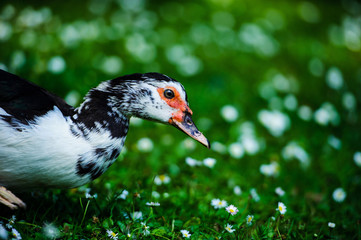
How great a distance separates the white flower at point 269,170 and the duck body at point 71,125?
3.84ft

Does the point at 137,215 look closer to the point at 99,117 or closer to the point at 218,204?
the point at 218,204

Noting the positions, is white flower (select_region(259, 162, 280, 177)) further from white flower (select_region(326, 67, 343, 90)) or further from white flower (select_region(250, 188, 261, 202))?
white flower (select_region(326, 67, 343, 90))

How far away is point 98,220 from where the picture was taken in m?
2.46

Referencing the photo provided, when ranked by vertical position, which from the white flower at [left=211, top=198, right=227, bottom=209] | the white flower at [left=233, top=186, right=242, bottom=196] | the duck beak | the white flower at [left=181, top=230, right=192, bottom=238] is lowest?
the white flower at [left=233, top=186, right=242, bottom=196]

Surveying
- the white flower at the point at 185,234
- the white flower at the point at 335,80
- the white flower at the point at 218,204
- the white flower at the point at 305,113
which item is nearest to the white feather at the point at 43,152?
the white flower at the point at 185,234

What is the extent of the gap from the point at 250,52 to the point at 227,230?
3999mm

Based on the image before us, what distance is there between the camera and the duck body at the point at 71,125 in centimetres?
219

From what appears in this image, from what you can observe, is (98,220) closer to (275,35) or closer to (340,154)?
(340,154)

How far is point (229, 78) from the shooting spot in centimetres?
520

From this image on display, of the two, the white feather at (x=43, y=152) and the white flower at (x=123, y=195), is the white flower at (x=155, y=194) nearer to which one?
the white flower at (x=123, y=195)

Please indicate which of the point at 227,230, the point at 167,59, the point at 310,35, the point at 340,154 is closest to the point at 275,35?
the point at 310,35

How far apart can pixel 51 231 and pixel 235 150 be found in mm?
2029

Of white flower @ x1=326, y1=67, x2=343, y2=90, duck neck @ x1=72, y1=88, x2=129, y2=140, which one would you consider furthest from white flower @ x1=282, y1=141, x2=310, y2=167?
duck neck @ x1=72, y1=88, x2=129, y2=140

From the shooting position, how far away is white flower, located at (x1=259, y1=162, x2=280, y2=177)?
11.5ft
